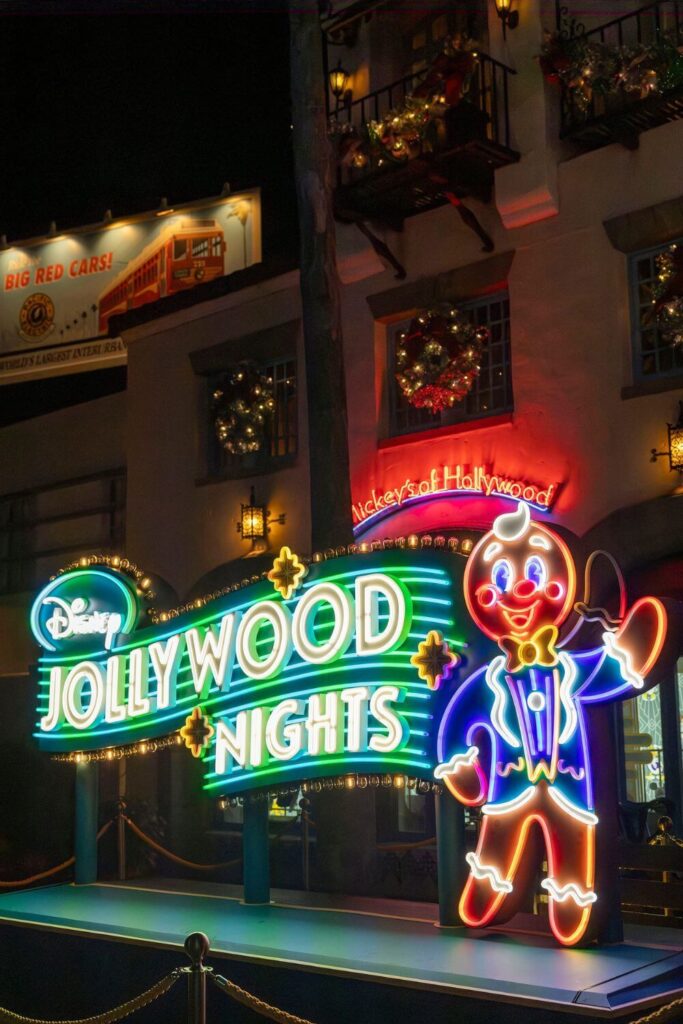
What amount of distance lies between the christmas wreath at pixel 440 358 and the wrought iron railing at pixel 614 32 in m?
2.33

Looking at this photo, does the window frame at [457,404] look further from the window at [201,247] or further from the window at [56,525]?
the window at [201,247]

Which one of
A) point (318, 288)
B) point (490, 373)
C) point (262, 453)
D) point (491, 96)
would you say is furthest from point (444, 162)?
point (262, 453)

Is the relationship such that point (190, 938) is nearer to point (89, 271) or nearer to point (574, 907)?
point (574, 907)

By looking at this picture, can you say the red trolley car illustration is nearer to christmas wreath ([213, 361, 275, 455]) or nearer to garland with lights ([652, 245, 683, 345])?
christmas wreath ([213, 361, 275, 455])

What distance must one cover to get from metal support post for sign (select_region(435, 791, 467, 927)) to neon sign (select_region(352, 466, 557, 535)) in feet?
14.9

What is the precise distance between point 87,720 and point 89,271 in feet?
42.5

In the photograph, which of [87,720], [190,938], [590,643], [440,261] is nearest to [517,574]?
[590,643]

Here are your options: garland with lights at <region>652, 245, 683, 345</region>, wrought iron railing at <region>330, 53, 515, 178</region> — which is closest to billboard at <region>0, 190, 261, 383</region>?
wrought iron railing at <region>330, 53, 515, 178</region>

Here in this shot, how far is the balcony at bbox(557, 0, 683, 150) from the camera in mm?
11586

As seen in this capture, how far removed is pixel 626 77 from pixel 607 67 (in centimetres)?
31

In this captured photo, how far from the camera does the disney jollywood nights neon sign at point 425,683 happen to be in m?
7.79

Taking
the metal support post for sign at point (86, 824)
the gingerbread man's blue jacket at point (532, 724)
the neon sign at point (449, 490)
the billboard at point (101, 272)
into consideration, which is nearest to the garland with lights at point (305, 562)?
the metal support post for sign at point (86, 824)

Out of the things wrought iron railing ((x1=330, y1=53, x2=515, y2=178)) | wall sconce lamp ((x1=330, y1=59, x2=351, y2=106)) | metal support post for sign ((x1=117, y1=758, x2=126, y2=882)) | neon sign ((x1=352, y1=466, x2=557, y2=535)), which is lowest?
metal support post for sign ((x1=117, y1=758, x2=126, y2=882))

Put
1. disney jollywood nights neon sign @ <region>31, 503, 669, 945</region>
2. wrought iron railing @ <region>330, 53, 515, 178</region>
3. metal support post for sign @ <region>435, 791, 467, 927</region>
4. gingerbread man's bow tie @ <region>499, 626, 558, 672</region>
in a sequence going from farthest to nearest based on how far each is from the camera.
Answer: wrought iron railing @ <region>330, 53, 515, 178</region>
metal support post for sign @ <region>435, 791, 467, 927</region>
gingerbread man's bow tie @ <region>499, 626, 558, 672</region>
disney jollywood nights neon sign @ <region>31, 503, 669, 945</region>
